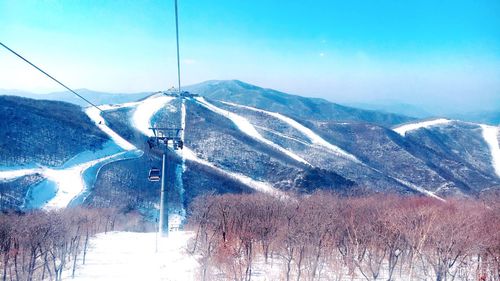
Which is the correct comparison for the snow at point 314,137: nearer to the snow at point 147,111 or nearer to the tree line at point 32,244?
the snow at point 147,111

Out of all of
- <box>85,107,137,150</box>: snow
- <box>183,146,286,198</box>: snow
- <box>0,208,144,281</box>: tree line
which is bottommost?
<box>183,146,286,198</box>: snow

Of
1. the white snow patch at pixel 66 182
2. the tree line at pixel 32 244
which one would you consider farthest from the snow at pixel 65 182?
the tree line at pixel 32 244

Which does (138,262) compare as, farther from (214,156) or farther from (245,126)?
(245,126)

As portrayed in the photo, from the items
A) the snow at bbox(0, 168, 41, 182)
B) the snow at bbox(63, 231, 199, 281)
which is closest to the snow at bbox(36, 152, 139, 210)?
the snow at bbox(0, 168, 41, 182)

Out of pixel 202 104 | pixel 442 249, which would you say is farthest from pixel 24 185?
pixel 202 104

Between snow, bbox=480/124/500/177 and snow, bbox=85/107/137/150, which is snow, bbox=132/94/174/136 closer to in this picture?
snow, bbox=85/107/137/150

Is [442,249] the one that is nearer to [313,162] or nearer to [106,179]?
[106,179]
